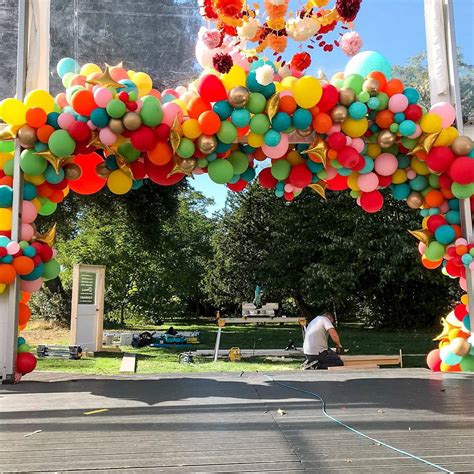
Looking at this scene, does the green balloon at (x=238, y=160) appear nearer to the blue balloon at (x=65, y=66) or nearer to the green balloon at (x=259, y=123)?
the green balloon at (x=259, y=123)

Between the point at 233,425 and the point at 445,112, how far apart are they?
414 cm

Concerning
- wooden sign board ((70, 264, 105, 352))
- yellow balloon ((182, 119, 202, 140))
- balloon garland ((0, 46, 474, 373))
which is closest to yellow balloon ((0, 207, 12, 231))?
balloon garland ((0, 46, 474, 373))

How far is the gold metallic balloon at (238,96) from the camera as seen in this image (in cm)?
523

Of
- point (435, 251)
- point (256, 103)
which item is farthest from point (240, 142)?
point (435, 251)

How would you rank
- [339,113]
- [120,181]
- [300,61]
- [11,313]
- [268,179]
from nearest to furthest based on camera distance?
[11,313] < [339,113] < [120,181] < [300,61] < [268,179]

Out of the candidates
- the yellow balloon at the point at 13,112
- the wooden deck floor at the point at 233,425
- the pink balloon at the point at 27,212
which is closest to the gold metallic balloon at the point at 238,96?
the yellow balloon at the point at 13,112

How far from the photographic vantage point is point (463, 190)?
5.70 m

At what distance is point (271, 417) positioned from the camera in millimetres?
3742

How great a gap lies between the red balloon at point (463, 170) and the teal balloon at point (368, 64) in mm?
1247

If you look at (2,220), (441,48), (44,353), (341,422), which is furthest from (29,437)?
(44,353)

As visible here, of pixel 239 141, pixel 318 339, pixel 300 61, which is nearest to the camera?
pixel 239 141

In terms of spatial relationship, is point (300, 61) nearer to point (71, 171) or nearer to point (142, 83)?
point (142, 83)

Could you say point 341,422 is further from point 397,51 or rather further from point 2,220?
point 397,51

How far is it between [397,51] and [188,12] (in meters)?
2.76
